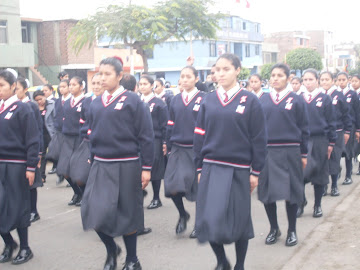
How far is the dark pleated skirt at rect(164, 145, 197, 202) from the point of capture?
6.48m

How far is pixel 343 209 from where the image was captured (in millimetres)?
7852

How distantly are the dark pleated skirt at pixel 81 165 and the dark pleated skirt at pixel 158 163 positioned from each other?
111 cm

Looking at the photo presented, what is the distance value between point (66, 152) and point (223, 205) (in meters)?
4.52

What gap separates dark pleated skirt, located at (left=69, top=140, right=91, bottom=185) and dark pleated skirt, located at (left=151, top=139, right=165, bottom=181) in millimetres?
1106

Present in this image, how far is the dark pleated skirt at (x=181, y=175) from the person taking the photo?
648 cm

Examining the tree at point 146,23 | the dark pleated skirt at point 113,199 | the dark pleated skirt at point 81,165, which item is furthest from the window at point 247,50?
the dark pleated skirt at point 113,199

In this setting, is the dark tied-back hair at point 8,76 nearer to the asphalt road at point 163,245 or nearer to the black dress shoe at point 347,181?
the asphalt road at point 163,245

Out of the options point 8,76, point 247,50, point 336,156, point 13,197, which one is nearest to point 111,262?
point 13,197

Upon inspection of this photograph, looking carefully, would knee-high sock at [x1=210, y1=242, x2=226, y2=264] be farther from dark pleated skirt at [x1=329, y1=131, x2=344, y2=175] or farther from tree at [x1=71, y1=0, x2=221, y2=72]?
tree at [x1=71, y1=0, x2=221, y2=72]

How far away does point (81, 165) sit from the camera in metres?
7.33

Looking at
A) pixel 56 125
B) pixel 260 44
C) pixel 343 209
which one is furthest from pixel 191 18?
pixel 260 44

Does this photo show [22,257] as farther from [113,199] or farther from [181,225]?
[181,225]

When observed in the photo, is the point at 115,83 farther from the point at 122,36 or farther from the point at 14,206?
the point at 122,36

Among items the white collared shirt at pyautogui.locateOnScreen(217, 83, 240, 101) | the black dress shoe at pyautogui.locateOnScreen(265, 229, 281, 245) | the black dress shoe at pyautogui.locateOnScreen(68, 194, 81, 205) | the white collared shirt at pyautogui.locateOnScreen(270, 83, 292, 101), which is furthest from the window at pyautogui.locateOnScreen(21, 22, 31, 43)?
the white collared shirt at pyautogui.locateOnScreen(217, 83, 240, 101)
